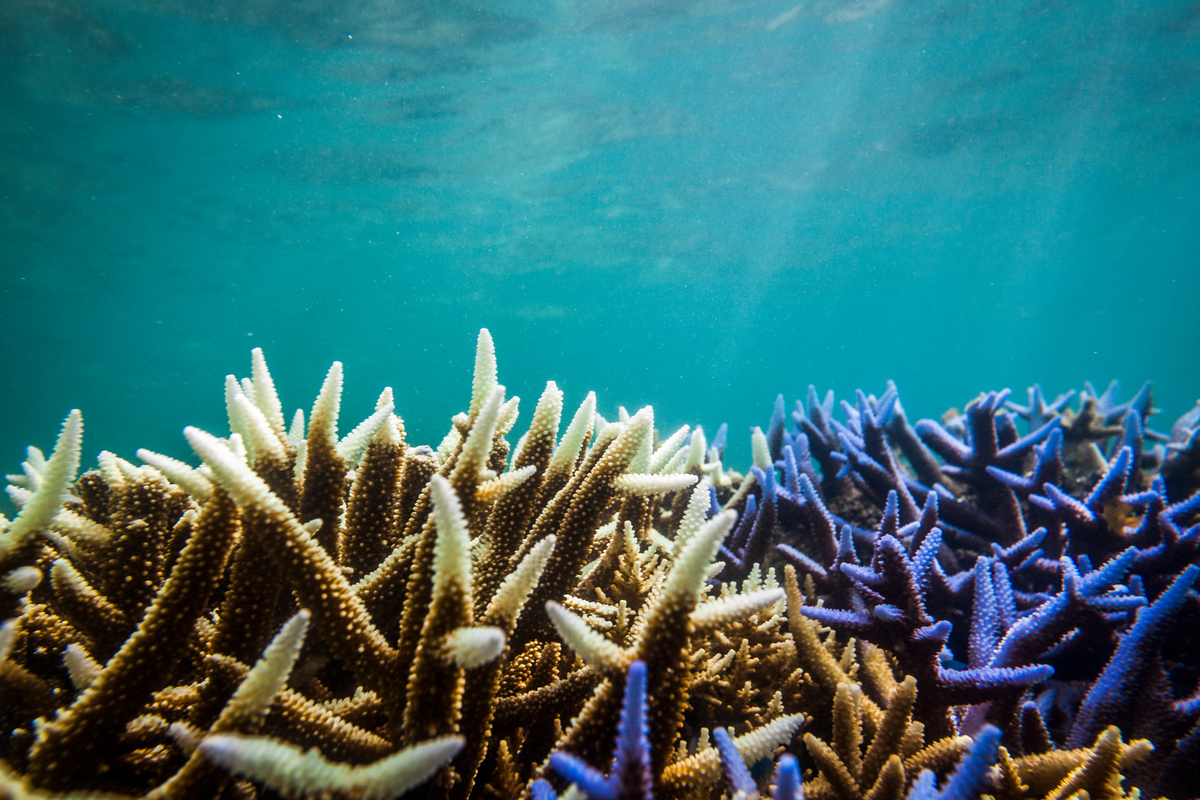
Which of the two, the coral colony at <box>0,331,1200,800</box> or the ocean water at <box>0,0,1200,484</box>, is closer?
the coral colony at <box>0,331,1200,800</box>

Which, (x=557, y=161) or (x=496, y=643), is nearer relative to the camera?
(x=496, y=643)

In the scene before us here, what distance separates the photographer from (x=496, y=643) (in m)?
0.91

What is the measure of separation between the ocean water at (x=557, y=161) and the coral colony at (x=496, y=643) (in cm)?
2089

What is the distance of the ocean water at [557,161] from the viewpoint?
18531 mm

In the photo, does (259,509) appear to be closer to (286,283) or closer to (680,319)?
(286,283)

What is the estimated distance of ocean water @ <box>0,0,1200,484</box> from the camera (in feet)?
60.8

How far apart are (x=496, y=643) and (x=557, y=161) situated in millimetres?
28760

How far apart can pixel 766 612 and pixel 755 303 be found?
72651mm

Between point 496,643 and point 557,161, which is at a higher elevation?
point 557,161

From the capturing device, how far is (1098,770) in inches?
54.4

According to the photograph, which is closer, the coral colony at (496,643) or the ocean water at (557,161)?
the coral colony at (496,643)

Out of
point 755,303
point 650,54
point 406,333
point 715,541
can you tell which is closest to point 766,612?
point 715,541

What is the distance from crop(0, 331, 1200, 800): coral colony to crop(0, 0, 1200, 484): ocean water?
2089cm

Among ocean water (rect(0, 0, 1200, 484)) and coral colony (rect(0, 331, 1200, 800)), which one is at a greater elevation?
ocean water (rect(0, 0, 1200, 484))
